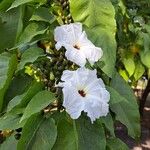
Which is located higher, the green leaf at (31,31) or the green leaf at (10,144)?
the green leaf at (31,31)

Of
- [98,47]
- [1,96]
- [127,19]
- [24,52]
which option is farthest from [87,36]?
[127,19]

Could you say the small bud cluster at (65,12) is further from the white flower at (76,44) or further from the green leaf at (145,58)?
the green leaf at (145,58)

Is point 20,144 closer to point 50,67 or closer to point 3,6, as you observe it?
point 50,67

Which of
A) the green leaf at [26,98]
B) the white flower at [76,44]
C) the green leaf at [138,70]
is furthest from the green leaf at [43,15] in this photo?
the green leaf at [138,70]

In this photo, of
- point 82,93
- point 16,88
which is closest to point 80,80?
point 82,93

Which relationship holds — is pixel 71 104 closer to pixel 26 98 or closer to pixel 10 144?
pixel 26 98

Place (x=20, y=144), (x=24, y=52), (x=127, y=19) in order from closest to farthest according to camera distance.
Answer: (x=20, y=144)
(x=24, y=52)
(x=127, y=19)
